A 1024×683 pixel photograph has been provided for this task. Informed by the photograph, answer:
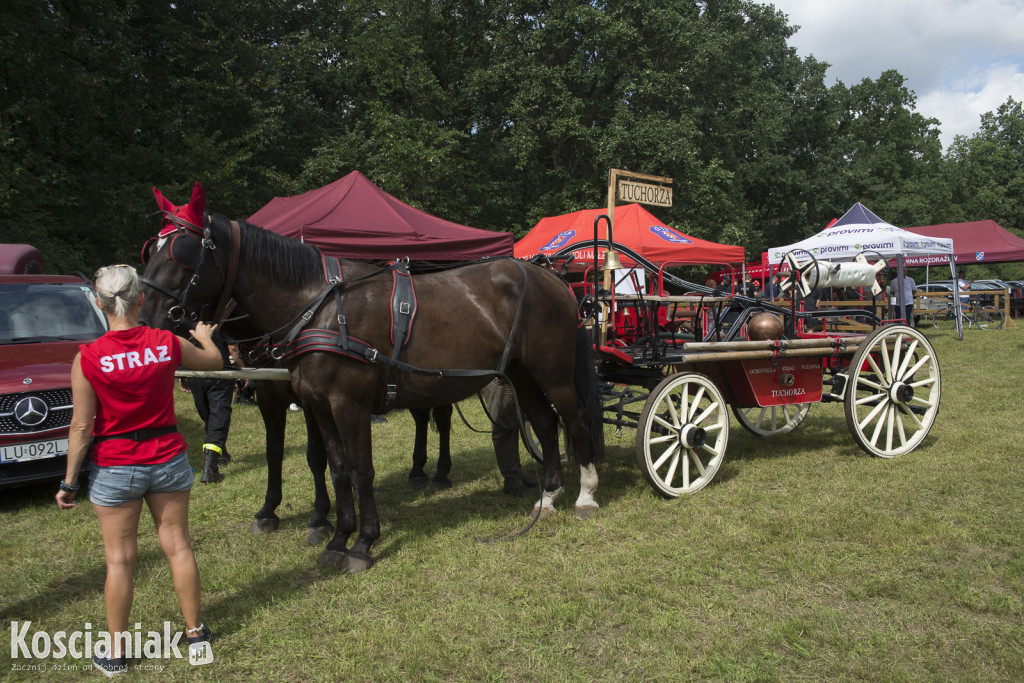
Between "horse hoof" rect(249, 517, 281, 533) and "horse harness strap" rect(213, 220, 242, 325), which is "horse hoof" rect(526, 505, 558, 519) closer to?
"horse hoof" rect(249, 517, 281, 533)

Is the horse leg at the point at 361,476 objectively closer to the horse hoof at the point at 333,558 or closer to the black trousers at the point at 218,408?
the horse hoof at the point at 333,558

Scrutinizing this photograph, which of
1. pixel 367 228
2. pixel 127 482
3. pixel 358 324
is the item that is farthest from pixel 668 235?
pixel 127 482

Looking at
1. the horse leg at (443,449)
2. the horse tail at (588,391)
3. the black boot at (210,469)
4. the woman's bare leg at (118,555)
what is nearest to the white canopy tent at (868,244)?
the horse tail at (588,391)

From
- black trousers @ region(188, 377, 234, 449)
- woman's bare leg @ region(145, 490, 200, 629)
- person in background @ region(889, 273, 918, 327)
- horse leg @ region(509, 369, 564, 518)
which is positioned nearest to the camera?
woman's bare leg @ region(145, 490, 200, 629)

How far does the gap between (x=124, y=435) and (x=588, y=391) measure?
2981 mm

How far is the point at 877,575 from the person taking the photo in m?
3.45

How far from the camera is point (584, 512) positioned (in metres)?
4.55

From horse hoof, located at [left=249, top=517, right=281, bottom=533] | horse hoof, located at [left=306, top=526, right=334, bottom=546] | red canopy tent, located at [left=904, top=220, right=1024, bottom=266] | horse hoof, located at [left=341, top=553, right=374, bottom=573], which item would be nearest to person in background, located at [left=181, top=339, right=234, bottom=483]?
horse hoof, located at [left=249, top=517, right=281, bottom=533]

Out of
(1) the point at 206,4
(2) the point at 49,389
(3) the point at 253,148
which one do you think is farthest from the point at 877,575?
(1) the point at 206,4

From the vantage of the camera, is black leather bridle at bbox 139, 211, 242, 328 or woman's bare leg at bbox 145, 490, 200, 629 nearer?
woman's bare leg at bbox 145, 490, 200, 629

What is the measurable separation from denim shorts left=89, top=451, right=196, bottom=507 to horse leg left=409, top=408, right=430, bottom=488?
2.73m

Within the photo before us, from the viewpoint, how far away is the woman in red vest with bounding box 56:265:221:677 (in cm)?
262

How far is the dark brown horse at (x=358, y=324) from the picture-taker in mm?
3545

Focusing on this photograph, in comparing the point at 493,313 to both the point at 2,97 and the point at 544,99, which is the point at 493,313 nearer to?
the point at 2,97
